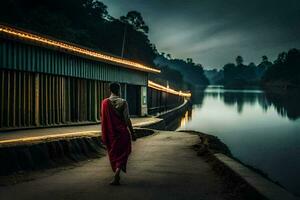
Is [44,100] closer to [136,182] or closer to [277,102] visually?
[136,182]

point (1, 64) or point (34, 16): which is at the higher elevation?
point (34, 16)

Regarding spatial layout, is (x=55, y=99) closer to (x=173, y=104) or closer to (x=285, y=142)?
(x=285, y=142)

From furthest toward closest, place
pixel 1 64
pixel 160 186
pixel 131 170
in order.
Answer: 1. pixel 1 64
2. pixel 131 170
3. pixel 160 186

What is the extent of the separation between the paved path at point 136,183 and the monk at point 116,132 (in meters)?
0.46

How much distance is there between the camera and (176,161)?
991 cm

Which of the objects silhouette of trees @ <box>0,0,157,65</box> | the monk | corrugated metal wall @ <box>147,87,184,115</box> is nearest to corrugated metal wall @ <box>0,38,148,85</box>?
the monk

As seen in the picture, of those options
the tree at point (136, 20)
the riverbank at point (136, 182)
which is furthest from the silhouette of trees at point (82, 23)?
the riverbank at point (136, 182)

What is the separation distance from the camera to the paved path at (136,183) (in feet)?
20.3

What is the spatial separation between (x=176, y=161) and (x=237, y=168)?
2406 mm

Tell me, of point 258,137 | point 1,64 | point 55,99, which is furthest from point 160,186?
point 258,137

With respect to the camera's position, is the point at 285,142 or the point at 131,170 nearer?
the point at 131,170

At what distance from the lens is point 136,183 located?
23.3 ft

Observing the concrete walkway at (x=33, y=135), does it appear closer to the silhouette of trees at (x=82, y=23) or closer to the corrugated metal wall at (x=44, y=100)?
the corrugated metal wall at (x=44, y=100)

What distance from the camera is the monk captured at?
706 cm
